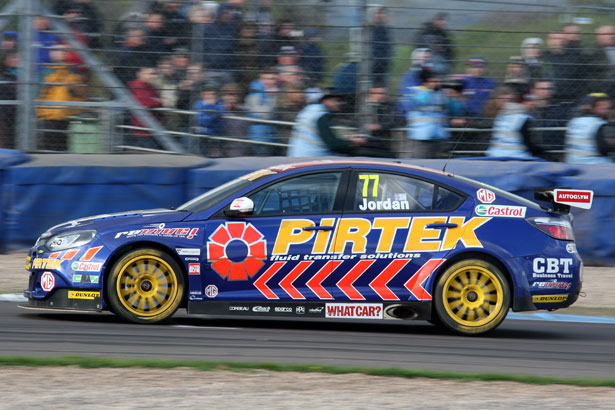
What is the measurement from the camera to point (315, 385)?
218 inches

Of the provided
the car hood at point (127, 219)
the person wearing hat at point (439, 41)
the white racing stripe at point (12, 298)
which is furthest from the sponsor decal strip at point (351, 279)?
the person wearing hat at point (439, 41)

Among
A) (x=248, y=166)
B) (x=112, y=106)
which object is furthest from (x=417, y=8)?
(x=112, y=106)

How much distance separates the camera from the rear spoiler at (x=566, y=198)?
774cm

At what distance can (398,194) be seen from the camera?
7668mm

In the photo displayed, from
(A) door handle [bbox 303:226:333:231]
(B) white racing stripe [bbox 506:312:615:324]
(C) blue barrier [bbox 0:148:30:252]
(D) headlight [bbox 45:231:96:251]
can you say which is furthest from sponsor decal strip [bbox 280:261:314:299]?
→ (C) blue barrier [bbox 0:148:30:252]

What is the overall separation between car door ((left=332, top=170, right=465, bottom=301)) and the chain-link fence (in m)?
4.17

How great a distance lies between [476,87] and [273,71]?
8.53ft

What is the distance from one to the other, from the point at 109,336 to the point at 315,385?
82.1 inches

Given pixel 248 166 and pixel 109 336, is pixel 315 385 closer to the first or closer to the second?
pixel 109 336

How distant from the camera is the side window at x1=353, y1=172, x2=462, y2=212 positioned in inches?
300

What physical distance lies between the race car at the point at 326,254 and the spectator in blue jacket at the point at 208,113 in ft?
13.7

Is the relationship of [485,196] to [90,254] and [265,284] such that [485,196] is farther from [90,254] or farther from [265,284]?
[90,254]

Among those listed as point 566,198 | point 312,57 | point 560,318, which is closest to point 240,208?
point 566,198

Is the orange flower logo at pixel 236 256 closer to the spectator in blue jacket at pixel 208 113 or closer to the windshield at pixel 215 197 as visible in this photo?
the windshield at pixel 215 197
